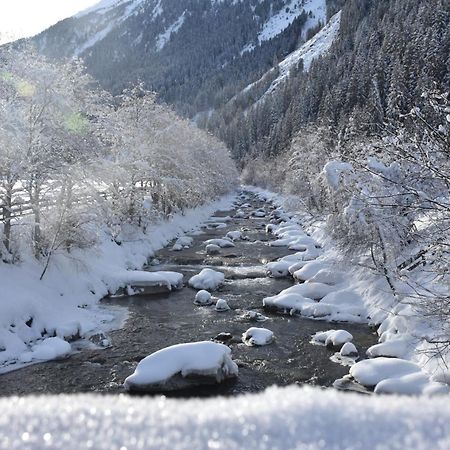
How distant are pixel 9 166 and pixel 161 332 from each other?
970cm

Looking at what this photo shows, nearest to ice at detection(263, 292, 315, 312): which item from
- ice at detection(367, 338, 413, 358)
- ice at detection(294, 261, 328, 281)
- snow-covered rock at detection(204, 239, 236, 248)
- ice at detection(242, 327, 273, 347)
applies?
ice at detection(242, 327, 273, 347)

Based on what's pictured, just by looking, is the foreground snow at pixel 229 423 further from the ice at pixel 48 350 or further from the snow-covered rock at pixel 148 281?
the snow-covered rock at pixel 148 281

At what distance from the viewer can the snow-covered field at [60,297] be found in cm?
1481

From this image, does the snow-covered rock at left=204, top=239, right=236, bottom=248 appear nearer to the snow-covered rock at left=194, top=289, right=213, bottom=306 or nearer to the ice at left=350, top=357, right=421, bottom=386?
the snow-covered rock at left=194, top=289, right=213, bottom=306

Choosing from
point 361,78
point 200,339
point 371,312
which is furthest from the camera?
point 361,78

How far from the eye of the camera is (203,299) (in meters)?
20.2

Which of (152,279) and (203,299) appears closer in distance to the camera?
(203,299)

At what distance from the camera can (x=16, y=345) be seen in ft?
48.5

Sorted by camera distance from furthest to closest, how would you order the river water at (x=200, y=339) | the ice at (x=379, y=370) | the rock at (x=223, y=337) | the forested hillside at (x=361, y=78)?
the forested hillside at (x=361, y=78)
the rock at (x=223, y=337)
the river water at (x=200, y=339)
the ice at (x=379, y=370)

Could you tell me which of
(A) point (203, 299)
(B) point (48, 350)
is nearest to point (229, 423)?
(B) point (48, 350)

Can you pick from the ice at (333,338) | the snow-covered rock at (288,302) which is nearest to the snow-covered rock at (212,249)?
the snow-covered rock at (288,302)

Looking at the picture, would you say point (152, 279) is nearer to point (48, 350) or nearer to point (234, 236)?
point (48, 350)

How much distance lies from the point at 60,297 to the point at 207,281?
717 centimetres

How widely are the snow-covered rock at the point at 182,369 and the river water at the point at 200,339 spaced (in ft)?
1.06
